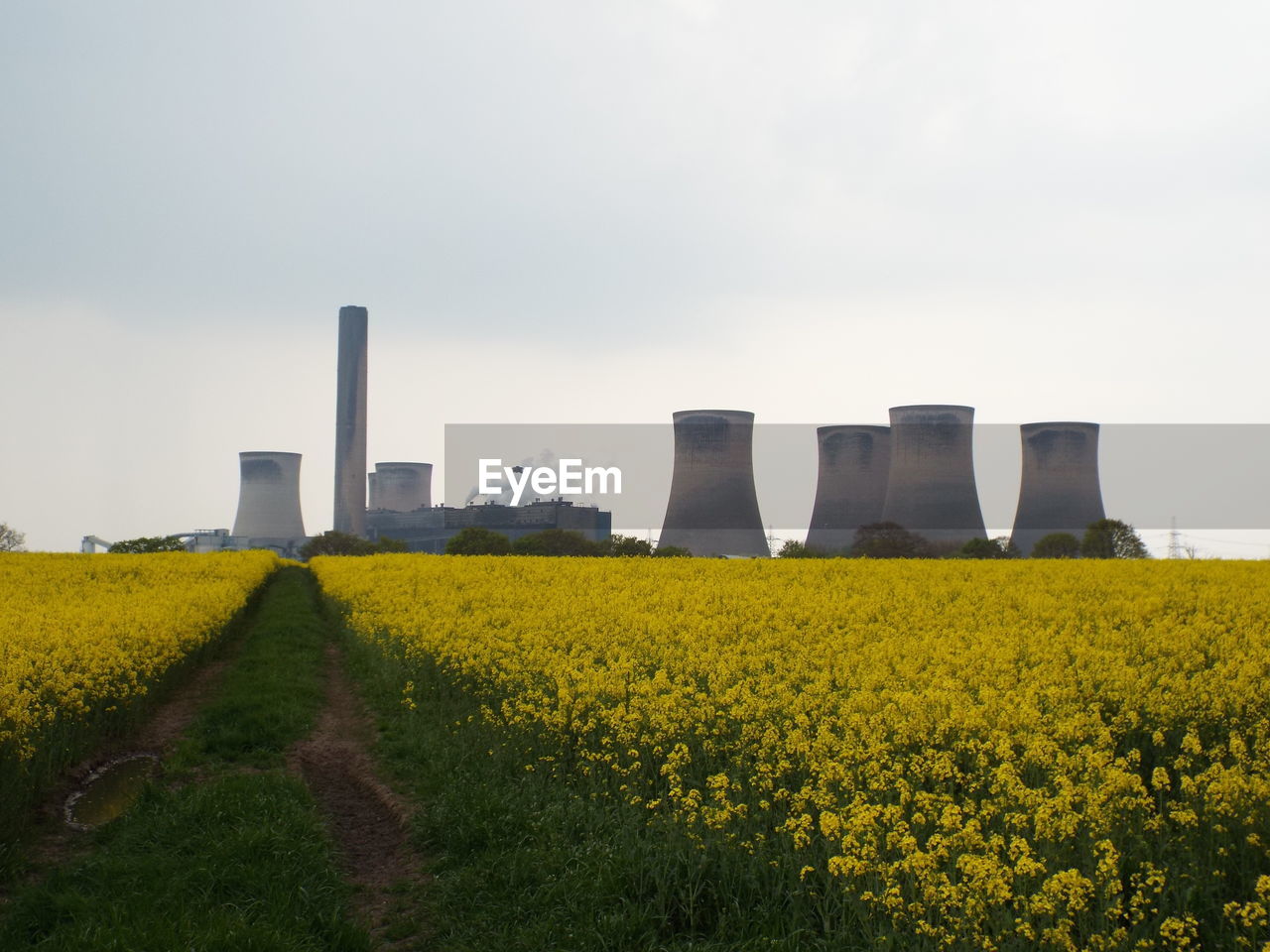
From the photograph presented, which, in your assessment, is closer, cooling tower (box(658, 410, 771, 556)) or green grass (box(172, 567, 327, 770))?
green grass (box(172, 567, 327, 770))

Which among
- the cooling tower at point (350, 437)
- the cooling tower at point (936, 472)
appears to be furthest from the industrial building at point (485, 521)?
the cooling tower at point (936, 472)

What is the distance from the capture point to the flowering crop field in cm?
386

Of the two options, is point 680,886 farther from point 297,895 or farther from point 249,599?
point 249,599

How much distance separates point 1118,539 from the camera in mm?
50250

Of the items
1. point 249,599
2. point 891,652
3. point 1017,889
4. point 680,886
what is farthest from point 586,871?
point 249,599

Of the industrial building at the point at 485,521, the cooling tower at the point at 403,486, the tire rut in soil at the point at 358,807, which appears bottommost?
the tire rut in soil at the point at 358,807

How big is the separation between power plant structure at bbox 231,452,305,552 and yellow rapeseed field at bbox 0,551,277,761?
5413 cm

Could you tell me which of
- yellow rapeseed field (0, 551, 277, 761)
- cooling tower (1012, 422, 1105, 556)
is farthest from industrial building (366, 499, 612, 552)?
yellow rapeseed field (0, 551, 277, 761)

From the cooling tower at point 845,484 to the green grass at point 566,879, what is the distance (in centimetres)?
4745

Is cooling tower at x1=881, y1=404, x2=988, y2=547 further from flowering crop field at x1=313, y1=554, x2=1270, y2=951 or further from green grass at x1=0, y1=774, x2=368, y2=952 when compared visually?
green grass at x1=0, y1=774, x2=368, y2=952

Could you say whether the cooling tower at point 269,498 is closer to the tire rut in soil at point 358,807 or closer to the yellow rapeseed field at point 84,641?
the yellow rapeseed field at point 84,641

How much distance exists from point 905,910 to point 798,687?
3498mm

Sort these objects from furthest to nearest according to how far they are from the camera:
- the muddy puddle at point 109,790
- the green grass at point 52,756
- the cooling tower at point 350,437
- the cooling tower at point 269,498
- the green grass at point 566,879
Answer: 1. the cooling tower at point 350,437
2. the cooling tower at point 269,498
3. the muddy puddle at point 109,790
4. the green grass at point 52,756
5. the green grass at point 566,879

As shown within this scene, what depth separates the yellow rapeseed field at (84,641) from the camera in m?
6.89
